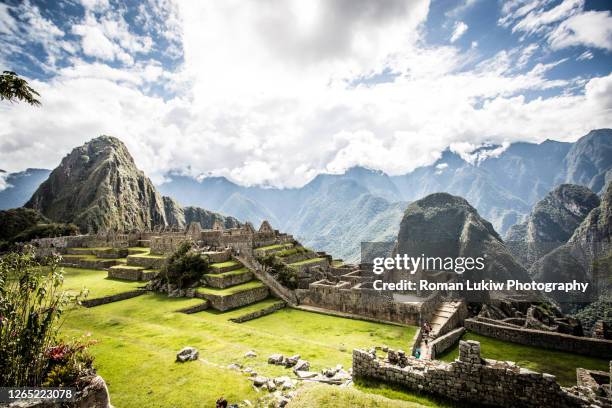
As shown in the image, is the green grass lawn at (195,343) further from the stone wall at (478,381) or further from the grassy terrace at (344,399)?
the stone wall at (478,381)

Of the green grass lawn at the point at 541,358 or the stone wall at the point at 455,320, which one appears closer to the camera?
the green grass lawn at the point at 541,358

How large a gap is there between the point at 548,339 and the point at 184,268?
94.5ft

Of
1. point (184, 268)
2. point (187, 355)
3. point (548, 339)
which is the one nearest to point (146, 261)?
point (184, 268)

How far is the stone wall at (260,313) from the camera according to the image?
23641mm

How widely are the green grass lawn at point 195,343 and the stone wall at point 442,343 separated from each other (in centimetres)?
145

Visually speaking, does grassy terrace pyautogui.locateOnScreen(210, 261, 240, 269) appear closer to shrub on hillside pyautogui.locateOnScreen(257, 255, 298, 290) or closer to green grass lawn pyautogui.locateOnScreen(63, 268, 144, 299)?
shrub on hillside pyautogui.locateOnScreen(257, 255, 298, 290)

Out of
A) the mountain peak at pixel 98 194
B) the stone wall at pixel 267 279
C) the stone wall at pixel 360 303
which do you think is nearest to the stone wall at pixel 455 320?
the stone wall at pixel 360 303

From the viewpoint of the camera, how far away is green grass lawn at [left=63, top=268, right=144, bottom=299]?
27219mm

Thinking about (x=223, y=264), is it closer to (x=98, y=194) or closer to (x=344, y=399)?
(x=344, y=399)

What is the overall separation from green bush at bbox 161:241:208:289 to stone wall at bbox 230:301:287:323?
25.9 feet

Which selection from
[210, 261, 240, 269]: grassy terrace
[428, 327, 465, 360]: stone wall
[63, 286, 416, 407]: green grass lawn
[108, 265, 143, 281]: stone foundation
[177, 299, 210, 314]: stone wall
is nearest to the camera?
[63, 286, 416, 407]: green grass lawn

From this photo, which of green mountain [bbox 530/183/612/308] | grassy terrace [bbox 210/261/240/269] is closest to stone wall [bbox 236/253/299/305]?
grassy terrace [bbox 210/261/240/269]

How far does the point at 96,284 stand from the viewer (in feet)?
101

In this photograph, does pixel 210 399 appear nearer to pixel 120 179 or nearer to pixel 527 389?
pixel 527 389
